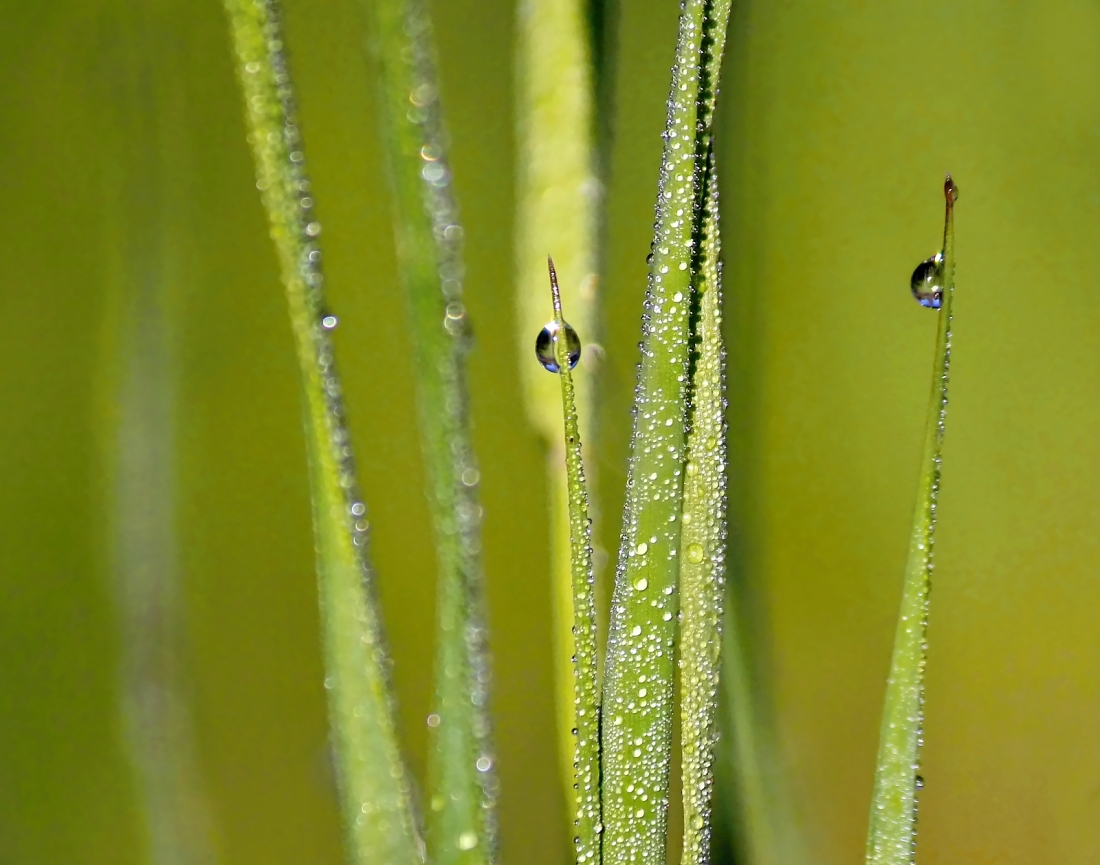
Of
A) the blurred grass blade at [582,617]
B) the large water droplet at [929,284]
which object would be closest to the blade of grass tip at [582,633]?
the blurred grass blade at [582,617]

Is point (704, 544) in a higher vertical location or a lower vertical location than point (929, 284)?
lower

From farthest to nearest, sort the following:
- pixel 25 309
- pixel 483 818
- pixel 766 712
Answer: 1. pixel 766 712
2. pixel 25 309
3. pixel 483 818

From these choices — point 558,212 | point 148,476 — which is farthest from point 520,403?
point 148,476

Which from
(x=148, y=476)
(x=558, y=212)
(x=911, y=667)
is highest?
(x=558, y=212)

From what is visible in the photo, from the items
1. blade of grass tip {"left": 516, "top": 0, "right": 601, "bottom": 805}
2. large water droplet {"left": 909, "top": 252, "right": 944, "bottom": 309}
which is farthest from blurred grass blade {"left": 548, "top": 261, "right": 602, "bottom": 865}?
large water droplet {"left": 909, "top": 252, "right": 944, "bottom": 309}

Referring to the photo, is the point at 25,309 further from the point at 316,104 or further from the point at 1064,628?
the point at 1064,628

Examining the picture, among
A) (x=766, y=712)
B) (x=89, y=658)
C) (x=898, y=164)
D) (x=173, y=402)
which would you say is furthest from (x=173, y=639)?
(x=898, y=164)

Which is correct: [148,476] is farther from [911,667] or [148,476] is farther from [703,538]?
[911,667]

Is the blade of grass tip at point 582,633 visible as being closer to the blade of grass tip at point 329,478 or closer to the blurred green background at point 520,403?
the blade of grass tip at point 329,478
